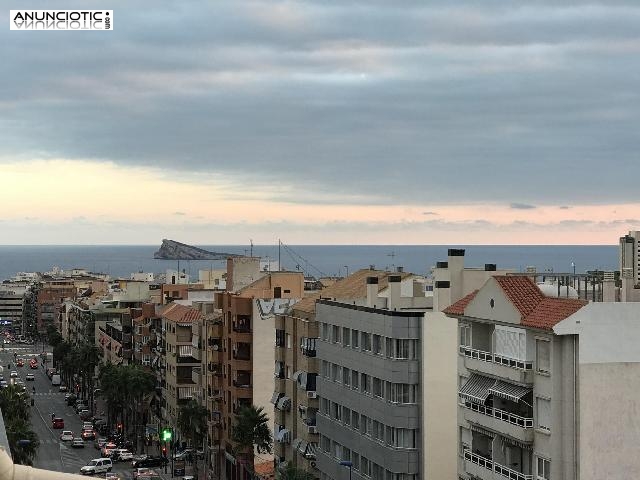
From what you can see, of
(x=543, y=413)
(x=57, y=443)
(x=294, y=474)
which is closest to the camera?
(x=543, y=413)

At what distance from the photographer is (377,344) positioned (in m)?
69.0

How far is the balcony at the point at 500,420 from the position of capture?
166 ft

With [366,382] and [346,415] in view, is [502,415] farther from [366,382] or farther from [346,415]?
[346,415]

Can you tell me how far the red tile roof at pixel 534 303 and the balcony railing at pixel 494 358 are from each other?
1721mm

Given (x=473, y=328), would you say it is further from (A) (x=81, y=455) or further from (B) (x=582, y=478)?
(A) (x=81, y=455)

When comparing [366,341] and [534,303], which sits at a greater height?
[534,303]

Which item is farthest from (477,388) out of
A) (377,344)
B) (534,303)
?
(377,344)

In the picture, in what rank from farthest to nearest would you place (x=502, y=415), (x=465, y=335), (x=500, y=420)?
1. (x=465, y=335)
2. (x=502, y=415)
3. (x=500, y=420)

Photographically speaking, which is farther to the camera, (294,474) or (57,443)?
(57,443)

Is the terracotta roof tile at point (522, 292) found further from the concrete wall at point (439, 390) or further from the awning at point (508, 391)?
the concrete wall at point (439, 390)

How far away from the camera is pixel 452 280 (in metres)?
67.7

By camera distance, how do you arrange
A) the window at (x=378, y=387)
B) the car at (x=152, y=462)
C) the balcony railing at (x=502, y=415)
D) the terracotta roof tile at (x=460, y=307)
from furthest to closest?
the car at (x=152, y=462)
the window at (x=378, y=387)
the terracotta roof tile at (x=460, y=307)
the balcony railing at (x=502, y=415)

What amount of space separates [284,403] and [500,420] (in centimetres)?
3587

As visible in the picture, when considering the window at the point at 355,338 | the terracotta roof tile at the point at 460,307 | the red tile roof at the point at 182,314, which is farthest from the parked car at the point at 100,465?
the terracotta roof tile at the point at 460,307
